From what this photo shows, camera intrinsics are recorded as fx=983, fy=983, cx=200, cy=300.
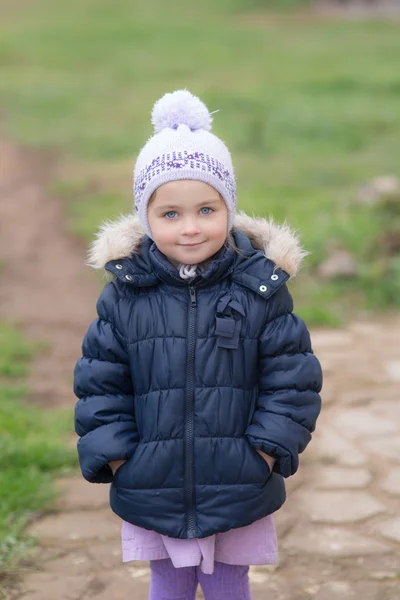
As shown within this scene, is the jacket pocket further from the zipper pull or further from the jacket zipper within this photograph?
the zipper pull

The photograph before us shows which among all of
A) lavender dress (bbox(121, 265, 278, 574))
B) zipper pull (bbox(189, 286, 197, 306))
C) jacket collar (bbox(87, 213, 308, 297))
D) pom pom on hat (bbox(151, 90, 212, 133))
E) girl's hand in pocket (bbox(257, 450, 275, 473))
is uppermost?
pom pom on hat (bbox(151, 90, 212, 133))

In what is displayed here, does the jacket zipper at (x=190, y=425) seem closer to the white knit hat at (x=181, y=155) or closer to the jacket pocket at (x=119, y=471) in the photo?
the jacket pocket at (x=119, y=471)

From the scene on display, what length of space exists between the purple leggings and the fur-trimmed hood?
0.80 m

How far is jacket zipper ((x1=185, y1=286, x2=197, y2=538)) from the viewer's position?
2.39 metres

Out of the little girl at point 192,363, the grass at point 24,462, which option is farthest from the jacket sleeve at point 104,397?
the grass at point 24,462

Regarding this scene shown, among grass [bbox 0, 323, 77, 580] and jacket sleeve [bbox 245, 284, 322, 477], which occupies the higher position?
jacket sleeve [bbox 245, 284, 322, 477]

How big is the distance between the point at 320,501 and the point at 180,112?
184 centimetres

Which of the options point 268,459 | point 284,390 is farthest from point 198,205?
point 268,459

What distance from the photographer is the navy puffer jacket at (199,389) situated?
2.39 m

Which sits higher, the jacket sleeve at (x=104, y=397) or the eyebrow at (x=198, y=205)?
the eyebrow at (x=198, y=205)

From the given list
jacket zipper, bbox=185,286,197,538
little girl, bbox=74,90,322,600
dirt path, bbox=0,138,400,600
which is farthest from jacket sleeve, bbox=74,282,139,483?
dirt path, bbox=0,138,400,600

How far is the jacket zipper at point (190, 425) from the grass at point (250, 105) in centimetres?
326

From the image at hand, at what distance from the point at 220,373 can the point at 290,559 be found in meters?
1.17

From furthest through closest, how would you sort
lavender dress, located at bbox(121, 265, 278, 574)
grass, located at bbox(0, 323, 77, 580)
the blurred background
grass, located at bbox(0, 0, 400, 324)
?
grass, located at bbox(0, 0, 400, 324), the blurred background, grass, located at bbox(0, 323, 77, 580), lavender dress, located at bbox(121, 265, 278, 574)
